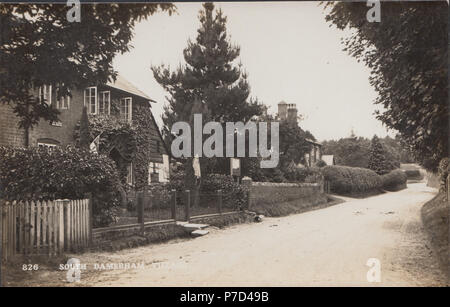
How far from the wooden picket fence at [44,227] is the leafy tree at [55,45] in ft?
8.16

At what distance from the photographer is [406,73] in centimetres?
927

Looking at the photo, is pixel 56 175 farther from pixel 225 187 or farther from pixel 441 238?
pixel 441 238

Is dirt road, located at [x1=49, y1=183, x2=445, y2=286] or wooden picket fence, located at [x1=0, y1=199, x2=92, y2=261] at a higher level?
wooden picket fence, located at [x1=0, y1=199, x2=92, y2=261]

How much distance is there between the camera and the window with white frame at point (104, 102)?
16531mm

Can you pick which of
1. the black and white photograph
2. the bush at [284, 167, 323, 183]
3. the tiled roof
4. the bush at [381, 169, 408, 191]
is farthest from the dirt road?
the bush at [381, 169, 408, 191]

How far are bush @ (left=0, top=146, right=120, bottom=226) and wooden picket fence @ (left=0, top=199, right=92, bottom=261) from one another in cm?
84

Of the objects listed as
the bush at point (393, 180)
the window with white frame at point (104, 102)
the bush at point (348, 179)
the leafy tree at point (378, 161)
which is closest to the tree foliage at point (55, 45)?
the window with white frame at point (104, 102)

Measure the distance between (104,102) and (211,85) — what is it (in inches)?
168

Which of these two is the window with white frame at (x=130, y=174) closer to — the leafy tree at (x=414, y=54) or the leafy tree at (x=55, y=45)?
the leafy tree at (x=55, y=45)

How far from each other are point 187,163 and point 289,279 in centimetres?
1032

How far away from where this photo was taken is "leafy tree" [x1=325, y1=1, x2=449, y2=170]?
27.2 ft

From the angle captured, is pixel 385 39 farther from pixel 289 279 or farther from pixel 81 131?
pixel 81 131

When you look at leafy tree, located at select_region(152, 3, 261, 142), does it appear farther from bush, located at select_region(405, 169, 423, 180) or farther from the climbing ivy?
bush, located at select_region(405, 169, 423, 180)

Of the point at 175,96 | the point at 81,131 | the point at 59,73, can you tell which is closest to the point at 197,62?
the point at 175,96
